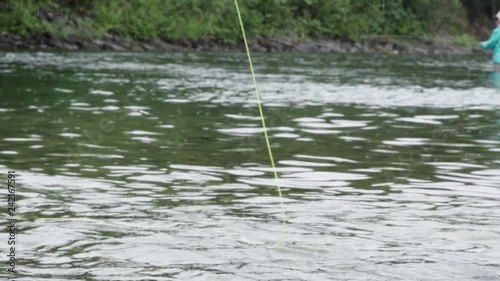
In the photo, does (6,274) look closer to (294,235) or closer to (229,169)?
(294,235)

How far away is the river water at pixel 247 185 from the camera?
6.53 m

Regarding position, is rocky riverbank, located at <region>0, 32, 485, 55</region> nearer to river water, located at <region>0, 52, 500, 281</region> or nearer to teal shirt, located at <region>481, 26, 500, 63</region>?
teal shirt, located at <region>481, 26, 500, 63</region>

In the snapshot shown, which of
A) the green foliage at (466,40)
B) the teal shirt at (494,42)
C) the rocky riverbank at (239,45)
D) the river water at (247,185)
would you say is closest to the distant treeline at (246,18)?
the rocky riverbank at (239,45)

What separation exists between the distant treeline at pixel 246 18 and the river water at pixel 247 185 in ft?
82.0

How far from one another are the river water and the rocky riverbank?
2112cm

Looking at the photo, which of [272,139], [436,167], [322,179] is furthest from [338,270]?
[272,139]

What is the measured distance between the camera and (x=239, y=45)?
50.4m

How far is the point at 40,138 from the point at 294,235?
20.7 ft

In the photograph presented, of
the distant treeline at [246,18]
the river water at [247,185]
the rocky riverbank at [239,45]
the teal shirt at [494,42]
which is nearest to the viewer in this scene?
the river water at [247,185]

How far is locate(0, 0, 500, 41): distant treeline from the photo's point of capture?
4606cm

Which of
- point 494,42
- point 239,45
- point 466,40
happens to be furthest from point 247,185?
point 466,40

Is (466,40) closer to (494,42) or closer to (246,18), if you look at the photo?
(246,18)

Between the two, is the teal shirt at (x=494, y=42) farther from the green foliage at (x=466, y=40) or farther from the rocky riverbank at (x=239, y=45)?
the green foliage at (x=466, y=40)

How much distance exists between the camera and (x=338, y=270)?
6.31 m
